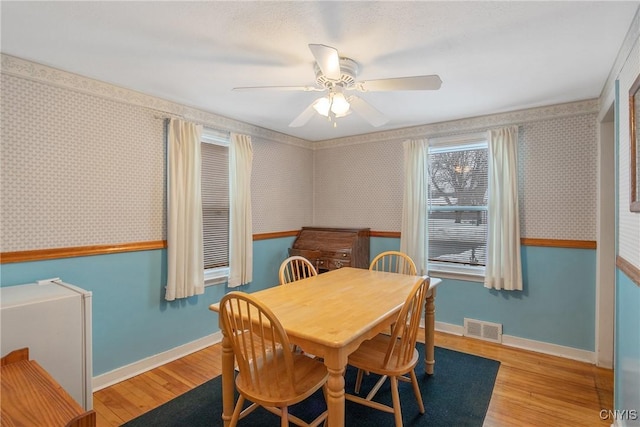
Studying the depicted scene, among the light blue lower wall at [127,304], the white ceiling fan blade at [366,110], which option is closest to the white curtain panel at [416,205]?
the white ceiling fan blade at [366,110]

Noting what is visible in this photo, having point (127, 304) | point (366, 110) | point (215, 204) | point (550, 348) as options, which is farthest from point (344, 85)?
point (550, 348)

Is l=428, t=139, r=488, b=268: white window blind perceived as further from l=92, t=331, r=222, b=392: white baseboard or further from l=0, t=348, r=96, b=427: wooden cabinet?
l=0, t=348, r=96, b=427: wooden cabinet

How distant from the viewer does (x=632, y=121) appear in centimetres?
165

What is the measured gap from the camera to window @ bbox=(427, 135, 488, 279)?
343 cm

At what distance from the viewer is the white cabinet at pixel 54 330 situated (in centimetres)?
172

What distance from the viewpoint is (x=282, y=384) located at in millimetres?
1676

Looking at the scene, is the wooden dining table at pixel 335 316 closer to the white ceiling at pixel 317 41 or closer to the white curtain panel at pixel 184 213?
the white curtain panel at pixel 184 213

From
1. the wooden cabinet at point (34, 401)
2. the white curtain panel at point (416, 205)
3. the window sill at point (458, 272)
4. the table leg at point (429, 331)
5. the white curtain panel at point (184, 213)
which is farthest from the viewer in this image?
the white curtain panel at point (416, 205)

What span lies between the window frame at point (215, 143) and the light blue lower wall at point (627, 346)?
3.08 metres

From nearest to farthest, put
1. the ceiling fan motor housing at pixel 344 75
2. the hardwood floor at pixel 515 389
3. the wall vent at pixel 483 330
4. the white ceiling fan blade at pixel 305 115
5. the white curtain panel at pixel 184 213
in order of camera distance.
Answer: the ceiling fan motor housing at pixel 344 75 → the hardwood floor at pixel 515 389 → the white ceiling fan blade at pixel 305 115 → the white curtain panel at pixel 184 213 → the wall vent at pixel 483 330

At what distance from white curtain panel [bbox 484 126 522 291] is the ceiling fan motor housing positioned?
6.09 feet

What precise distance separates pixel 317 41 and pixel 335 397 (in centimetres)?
183

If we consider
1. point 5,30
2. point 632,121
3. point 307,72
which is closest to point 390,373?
point 632,121

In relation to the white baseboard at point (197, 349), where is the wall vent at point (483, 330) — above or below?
above
